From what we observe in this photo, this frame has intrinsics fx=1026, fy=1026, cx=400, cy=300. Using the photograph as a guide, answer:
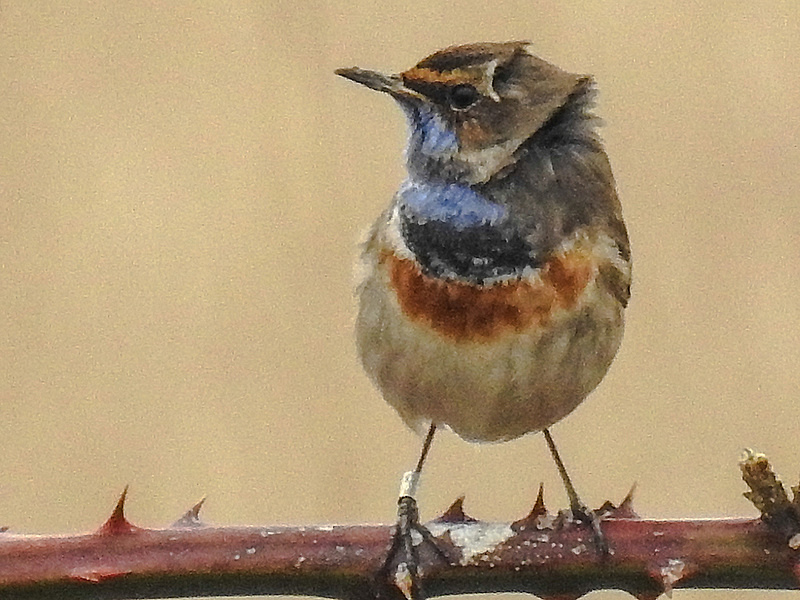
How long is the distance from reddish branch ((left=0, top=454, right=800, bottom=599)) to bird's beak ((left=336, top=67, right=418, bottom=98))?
11.6 inches

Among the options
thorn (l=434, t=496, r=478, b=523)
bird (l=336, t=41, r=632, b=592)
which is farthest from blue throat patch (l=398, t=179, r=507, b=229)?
thorn (l=434, t=496, r=478, b=523)

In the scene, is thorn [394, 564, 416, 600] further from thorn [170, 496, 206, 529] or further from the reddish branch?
thorn [170, 496, 206, 529]

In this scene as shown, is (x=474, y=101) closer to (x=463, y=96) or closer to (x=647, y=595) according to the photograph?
(x=463, y=96)

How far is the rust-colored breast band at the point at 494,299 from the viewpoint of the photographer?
0.72m

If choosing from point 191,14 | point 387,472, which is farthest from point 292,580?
point 191,14

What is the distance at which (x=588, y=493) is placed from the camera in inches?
64.7

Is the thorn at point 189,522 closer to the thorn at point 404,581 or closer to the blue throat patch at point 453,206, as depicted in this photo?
the thorn at point 404,581

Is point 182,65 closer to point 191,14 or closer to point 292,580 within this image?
point 191,14

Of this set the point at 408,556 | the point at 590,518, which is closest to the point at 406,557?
the point at 408,556

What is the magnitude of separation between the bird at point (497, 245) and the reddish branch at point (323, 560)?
89 millimetres

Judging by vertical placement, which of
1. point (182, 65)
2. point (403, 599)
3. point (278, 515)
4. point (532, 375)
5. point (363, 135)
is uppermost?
point (182, 65)

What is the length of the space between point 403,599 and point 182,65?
1.15 meters

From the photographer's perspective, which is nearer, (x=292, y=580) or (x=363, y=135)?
(x=292, y=580)

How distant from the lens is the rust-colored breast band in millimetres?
723
